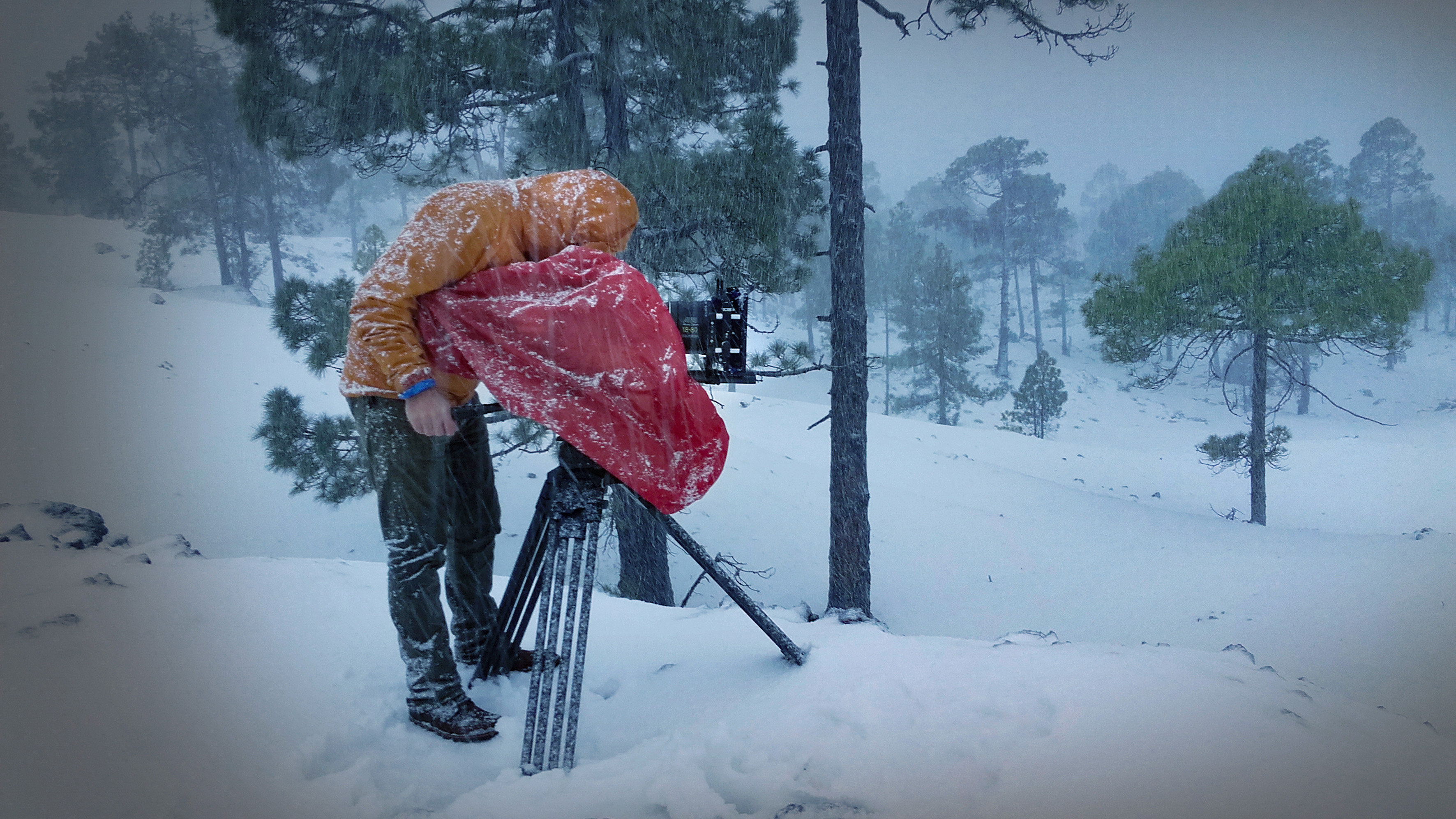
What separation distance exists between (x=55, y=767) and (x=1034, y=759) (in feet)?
6.47

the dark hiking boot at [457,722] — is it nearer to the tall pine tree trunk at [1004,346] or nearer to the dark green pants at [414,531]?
the dark green pants at [414,531]

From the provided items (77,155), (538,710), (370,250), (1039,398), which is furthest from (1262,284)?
(370,250)

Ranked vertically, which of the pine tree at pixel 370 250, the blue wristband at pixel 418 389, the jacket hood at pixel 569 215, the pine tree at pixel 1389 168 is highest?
the pine tree at pixel 370 250

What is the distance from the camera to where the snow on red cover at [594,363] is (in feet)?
4.96

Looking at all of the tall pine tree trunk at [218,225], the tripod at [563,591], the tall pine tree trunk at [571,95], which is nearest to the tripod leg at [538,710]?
the tripod at [563,591]

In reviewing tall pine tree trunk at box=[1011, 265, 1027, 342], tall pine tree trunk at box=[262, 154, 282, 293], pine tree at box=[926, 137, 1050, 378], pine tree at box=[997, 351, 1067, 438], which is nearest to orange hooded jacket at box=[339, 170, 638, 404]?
tall pine tree trunk at box=[262, 154, 282, 293]

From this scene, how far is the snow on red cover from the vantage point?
4.96ft

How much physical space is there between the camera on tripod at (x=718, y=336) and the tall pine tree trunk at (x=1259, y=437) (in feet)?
29.0

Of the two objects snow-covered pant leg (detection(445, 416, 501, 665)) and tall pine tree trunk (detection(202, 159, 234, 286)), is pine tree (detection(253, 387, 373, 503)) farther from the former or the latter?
snow-covered pant leg (detection(445, 416, 501, 665))

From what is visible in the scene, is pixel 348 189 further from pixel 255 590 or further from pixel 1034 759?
pixel 1034 759

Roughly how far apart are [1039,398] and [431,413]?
16.3 meters

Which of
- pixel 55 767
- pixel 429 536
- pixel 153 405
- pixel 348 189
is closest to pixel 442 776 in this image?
pixel 429 536

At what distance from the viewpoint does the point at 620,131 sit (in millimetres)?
4301

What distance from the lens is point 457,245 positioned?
158cm
